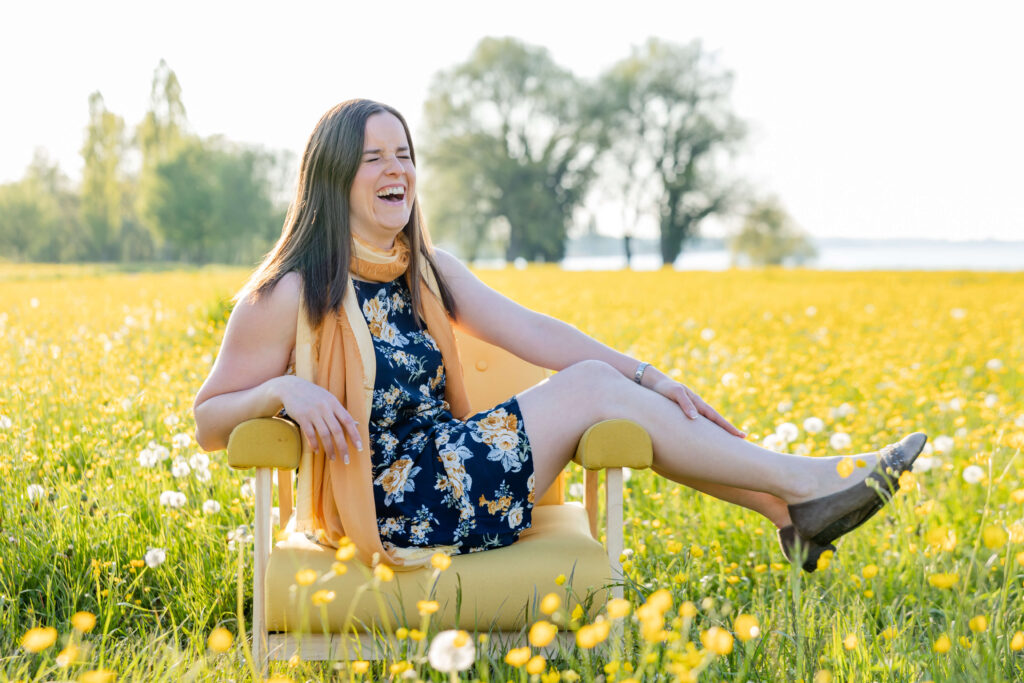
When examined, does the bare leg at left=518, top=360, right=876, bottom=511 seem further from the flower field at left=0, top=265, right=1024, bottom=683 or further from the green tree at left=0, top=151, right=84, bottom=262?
the green tree at left=0, top=151, right=84, bottom=262

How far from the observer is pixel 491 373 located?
3021 millimetres

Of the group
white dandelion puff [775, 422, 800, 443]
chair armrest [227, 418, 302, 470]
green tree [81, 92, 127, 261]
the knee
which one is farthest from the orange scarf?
green tree [81, 92, 127, 261]

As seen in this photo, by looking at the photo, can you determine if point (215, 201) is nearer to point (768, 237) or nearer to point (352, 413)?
point (768, 237)

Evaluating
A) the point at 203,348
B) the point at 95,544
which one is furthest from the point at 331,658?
the point at 203,348

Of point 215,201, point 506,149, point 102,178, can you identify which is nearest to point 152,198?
point 215,201

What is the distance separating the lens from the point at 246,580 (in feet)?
9.05

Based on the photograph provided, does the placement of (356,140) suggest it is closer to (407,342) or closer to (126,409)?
(407,342)

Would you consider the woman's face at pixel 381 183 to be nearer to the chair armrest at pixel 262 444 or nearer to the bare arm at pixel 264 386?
the bare arm at pixel 264 386

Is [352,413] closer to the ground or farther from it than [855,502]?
farther from it

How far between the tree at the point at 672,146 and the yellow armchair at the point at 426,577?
38813mm

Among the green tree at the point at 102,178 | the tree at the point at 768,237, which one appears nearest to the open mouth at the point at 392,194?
the tree at the point at 768,237

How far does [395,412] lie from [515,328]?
1.67ft

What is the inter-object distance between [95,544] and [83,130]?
184ft

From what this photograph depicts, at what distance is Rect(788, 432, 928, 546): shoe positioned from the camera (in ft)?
7.71
